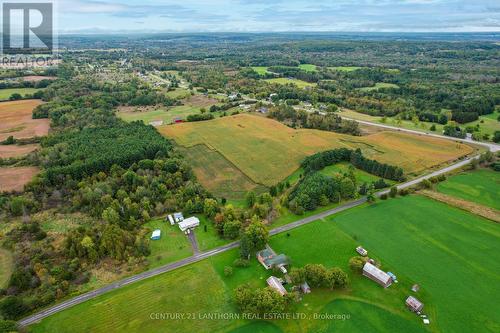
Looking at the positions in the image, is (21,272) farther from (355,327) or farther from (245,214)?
(355,327)

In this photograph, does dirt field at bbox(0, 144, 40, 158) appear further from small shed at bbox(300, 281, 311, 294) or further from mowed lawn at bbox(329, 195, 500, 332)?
mowed lawn at bbox(329, 195, 500, 332)

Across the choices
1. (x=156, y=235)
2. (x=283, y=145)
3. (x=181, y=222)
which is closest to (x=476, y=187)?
(x=283, y=145)

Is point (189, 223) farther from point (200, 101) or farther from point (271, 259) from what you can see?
point (200, 101)

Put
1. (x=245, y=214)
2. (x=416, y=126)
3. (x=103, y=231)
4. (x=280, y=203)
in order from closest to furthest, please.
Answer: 1. (x=103, y=231)
2. (x=245, y=214)
3. (x=280, y=203)
4. (x=416, y=126)

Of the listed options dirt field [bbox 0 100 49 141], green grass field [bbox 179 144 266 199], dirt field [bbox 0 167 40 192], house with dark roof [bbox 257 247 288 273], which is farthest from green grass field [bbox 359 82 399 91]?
dirt field [bbox 0 167 40 192]

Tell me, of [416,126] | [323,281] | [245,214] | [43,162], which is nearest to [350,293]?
[323,281]

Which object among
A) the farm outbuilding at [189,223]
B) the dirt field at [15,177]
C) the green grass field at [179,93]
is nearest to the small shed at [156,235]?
the farm outbuilding at [189,223]
